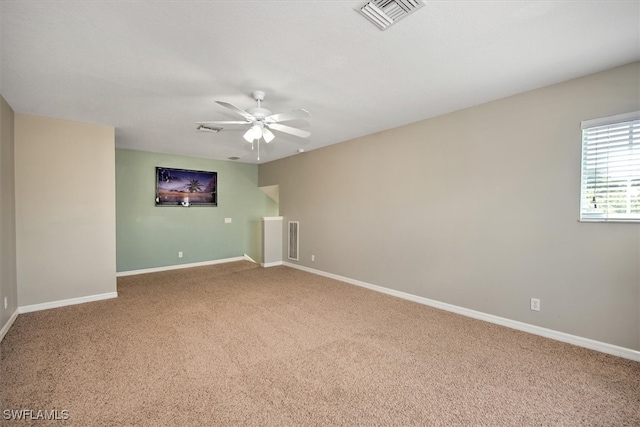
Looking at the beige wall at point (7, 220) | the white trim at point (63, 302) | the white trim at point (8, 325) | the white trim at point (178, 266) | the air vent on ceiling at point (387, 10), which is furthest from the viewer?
the white trim at point (178, 266)

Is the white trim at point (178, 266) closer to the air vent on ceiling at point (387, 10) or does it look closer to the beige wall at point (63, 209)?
the beige wall at point (63, 209)

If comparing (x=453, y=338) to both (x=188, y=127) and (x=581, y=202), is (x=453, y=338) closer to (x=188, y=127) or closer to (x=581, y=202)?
(x=581, y=202)

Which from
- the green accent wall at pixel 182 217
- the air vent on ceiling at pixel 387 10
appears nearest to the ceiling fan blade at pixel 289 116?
the air vent on ceiling at pixel 387 10

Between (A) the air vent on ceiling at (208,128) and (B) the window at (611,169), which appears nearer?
(B) the window at (611,169)

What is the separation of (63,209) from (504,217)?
218 inches

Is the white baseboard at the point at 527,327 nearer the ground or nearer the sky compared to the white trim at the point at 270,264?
nearer the sky

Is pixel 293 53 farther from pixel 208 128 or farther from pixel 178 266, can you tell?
pixel 178 266

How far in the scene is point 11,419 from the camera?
1.74 m

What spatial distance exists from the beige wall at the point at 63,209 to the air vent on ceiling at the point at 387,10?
13.3 feet

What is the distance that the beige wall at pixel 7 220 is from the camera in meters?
2.99

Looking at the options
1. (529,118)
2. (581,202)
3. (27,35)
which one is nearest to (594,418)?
(581,202)

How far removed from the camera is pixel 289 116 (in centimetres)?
273

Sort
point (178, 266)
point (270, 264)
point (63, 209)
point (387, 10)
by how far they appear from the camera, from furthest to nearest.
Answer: point (270, 264), point (178, 266), point (63, 209), point (387, 10)

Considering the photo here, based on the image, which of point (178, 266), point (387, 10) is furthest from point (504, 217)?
point (178, 266)
